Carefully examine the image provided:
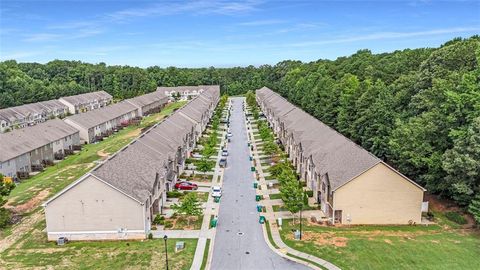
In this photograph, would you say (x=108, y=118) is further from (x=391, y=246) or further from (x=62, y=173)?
(x=391, y=246)

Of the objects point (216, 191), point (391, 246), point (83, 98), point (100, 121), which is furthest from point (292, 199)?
point (83, 98)

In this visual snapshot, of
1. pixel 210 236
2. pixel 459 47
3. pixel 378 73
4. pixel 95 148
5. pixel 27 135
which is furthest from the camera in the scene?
pixel 378 73

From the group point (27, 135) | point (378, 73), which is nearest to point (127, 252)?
point (27, 135)

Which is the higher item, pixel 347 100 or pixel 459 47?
pixel 459 47

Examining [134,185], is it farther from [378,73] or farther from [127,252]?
[378,73]

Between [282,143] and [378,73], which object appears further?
[378,73]

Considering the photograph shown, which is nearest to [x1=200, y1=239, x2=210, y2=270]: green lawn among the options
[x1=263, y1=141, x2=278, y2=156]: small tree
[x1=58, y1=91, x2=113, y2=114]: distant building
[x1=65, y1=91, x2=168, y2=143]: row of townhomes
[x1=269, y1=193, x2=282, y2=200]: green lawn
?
[x1=269, y1=193, x2=282, y2=200]: green lawn

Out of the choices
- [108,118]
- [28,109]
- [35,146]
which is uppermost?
[28,109]

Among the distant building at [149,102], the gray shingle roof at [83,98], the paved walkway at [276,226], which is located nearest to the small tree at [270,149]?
the paved walkway at [276,226]
